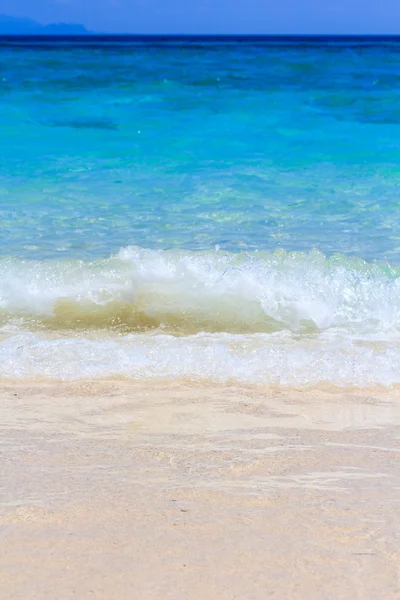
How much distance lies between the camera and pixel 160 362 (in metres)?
3.54

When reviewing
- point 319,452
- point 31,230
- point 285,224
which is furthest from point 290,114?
point 319,452

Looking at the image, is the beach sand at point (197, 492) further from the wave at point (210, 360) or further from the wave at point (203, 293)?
the wave at point (203, 293)

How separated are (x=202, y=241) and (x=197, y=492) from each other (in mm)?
3546

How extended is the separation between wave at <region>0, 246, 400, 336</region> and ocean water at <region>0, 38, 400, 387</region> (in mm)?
13

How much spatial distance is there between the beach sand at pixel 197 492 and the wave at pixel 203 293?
0.96 metres

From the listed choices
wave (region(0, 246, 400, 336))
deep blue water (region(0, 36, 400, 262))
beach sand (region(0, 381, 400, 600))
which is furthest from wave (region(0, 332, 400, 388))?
deep blue water (region(0, 36, 400, 262))

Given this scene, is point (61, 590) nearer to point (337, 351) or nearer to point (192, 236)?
point (337, 351)

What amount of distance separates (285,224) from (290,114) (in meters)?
6.34

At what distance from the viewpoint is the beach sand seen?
6.50ft

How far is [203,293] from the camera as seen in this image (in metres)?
4.51

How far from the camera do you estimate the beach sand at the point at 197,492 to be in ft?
6.50

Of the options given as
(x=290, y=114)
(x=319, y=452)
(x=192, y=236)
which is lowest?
(x=319, y=452)

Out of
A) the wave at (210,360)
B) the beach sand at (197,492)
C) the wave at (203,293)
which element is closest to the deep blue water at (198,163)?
the wave at (203,293)

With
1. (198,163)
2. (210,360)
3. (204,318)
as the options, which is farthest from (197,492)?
(198,163)
